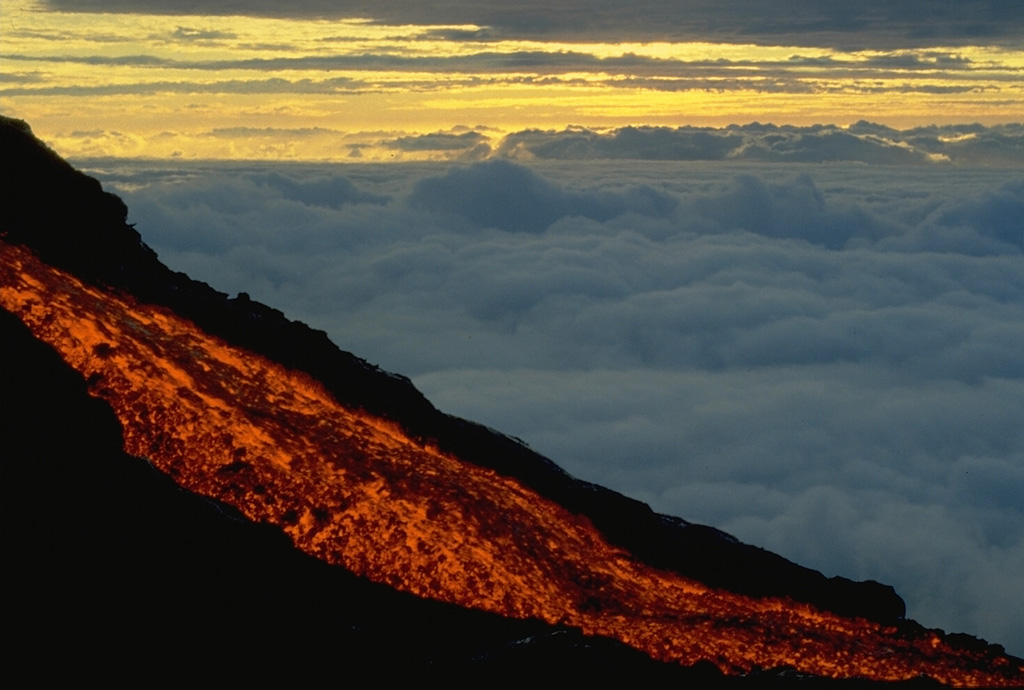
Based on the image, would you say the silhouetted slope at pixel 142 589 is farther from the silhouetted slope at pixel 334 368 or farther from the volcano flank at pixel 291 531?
the silhouetted slope at pixel 334 368

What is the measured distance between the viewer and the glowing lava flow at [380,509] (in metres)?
22.5

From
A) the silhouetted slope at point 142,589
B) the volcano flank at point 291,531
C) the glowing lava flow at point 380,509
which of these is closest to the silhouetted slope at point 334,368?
the volcano flank at point 291,531

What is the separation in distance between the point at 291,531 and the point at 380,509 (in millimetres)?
1803

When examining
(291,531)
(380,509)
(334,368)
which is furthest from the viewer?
(334,368)

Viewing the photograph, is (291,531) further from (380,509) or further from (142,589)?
(142,589)

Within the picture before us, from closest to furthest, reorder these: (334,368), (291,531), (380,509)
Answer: (291,531) < (380,509) < (334,368)

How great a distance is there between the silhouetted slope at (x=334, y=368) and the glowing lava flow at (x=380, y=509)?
2.27m

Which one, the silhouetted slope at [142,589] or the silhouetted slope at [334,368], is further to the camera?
A: the silhouetted slope at [334,368]

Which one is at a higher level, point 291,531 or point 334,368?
point 334,368

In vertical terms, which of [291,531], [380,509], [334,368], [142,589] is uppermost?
[334,368]

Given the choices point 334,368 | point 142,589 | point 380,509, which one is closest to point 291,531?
point 380,509

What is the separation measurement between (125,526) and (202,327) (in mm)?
10960

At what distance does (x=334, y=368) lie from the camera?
29.3m

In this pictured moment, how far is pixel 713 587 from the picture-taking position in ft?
92.8
